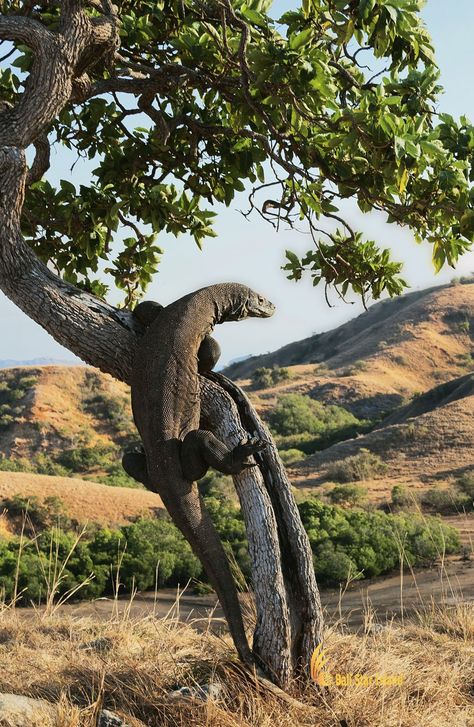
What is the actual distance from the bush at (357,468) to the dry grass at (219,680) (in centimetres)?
1604

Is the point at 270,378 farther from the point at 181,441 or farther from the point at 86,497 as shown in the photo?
the point at 181,441

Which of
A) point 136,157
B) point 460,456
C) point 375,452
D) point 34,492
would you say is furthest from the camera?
point 375,452

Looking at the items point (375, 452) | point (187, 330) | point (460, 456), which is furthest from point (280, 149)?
point (375, 452)

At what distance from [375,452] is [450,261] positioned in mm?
20457

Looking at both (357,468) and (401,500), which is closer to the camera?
(401,500)

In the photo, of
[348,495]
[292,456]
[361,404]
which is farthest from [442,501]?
[361,404]

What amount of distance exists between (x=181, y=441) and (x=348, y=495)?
15217 millimetres

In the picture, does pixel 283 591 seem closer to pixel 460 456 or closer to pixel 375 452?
pixel 460 456

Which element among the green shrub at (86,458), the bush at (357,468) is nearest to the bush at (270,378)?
the green shrub at (86,458)

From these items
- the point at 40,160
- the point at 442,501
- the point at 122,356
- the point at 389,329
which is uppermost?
the point at 389,329

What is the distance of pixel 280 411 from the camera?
34.4 metres

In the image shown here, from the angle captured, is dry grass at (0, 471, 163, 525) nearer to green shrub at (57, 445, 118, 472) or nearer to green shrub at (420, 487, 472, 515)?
green shrub at (420, 487, 472, 515)

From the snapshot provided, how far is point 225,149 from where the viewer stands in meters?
6.22

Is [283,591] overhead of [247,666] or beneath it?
overhead
